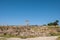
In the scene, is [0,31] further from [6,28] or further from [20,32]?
[20,32]

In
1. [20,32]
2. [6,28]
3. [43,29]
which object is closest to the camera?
[20,32]

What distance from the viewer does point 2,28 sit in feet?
176

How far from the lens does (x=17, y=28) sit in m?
53.7

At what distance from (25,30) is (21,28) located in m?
2.22

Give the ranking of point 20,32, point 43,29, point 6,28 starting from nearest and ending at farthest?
point 20,32, point 6,28, point 43,29

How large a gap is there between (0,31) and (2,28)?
2643 mm

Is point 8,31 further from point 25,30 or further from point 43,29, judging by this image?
point 43,29

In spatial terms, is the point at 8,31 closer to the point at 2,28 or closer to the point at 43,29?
the point at 2,28

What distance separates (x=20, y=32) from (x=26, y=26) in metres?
7.43

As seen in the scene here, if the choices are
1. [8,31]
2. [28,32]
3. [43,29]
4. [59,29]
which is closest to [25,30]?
[28,32]

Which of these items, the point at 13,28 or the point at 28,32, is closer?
the point at 28,32

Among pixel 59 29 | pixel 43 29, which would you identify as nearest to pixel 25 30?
pixel 43 29

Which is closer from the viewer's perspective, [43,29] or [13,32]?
[13,32]

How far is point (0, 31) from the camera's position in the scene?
5103cm
